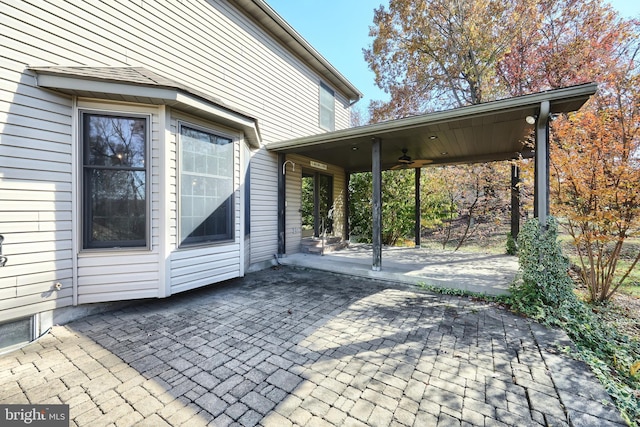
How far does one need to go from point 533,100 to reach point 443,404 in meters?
3.80

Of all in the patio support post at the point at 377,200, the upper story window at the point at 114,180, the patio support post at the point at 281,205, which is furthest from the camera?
the patio support post at the point at 281,205

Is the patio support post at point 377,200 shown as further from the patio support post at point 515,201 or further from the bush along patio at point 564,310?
the patio support post at point 515,201

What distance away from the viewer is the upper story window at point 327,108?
886 centimetres

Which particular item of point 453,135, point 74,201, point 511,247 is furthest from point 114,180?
point 511,247

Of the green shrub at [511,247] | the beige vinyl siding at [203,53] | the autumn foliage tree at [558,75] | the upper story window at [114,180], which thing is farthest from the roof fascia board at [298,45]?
the green shrub at [511,247]

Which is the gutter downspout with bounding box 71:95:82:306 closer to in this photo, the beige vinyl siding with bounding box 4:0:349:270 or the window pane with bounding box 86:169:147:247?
the window pane with bounding box 86:169:147:247

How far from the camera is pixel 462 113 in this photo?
13.1 feet

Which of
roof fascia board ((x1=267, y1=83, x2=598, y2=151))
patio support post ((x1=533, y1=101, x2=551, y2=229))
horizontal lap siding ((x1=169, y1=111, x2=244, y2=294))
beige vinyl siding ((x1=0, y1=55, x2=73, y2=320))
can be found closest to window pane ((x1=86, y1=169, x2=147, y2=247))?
beige vinyl siding ((x1=0, y1=55, x2=73, y2=320))

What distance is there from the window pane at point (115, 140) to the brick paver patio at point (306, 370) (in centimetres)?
206

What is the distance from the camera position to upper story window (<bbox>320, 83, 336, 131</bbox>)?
8.86m

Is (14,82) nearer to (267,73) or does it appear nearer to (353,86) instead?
(267,73)

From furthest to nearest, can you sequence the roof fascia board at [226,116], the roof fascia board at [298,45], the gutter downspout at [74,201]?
the roof fascia board at [298,45]
the roof fascia board at [226,116]
the gutter downspout at [74,201]

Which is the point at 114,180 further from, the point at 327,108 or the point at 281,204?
the point at 327,108

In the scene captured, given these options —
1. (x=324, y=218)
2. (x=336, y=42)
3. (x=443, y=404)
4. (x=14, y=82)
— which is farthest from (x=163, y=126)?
(x=336, y=42)
